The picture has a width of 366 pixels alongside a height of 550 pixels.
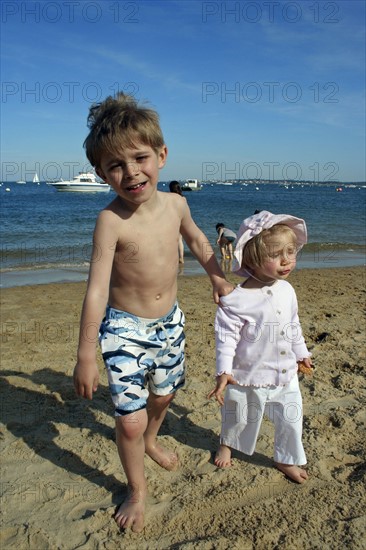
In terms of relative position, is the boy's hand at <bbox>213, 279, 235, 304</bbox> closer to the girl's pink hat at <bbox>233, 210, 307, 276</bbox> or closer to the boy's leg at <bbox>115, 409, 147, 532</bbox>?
the girl's pink hat at <bbox>233, 210, 307, 276</bbox>

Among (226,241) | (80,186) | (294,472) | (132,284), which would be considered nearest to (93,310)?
(132,284)

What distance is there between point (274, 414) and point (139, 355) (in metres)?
0.90

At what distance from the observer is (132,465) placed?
2471 millimetres

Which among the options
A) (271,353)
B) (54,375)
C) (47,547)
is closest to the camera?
(47,547)

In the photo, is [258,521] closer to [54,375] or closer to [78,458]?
[78,458]

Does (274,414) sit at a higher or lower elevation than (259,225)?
lower

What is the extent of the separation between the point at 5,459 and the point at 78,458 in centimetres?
45

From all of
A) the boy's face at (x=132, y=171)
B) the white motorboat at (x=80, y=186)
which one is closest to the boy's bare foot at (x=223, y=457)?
the boy's face at (x=132, y=171)

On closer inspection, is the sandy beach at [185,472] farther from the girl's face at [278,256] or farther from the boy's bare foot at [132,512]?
the girl's face at [278,256]

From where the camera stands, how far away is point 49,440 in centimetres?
321

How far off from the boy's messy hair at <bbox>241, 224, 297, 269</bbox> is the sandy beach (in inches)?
49.3

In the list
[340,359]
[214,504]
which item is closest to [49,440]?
[214,504]

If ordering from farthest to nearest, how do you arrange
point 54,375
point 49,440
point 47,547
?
1. point 54,375
2. point 49,440
3. point 47,547

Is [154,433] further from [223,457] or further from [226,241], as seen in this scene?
[226,241]
